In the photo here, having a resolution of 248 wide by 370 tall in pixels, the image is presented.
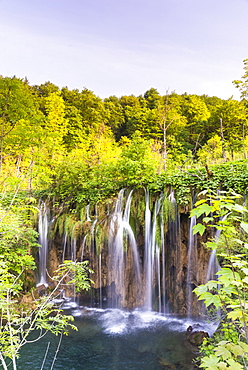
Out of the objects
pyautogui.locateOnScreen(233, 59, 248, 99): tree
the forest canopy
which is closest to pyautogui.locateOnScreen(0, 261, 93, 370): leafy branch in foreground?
Result: the forest canopy

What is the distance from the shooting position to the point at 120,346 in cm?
627

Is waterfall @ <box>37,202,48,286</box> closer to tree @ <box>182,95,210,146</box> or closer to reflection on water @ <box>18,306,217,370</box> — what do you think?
reflection on water @ <box>18,306,217,370</box>

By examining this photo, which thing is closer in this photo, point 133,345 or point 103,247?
point 133,345

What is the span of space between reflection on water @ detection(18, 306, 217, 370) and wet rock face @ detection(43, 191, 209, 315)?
0.89m

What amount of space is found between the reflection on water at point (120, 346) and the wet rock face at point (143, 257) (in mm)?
889

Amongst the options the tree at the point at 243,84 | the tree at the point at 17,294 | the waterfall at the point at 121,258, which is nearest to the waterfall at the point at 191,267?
the waterfall at the point at 121,258

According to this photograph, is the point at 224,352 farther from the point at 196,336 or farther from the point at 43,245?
the point at 43,245

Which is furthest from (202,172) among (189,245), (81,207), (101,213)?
(81,207)

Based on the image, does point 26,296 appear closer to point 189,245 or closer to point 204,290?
point 189,245

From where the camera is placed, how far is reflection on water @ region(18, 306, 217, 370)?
5562 millimetres

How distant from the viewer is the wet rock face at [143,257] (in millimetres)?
8406

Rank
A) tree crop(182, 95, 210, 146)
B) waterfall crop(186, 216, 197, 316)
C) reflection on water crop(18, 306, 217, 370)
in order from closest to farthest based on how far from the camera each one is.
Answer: reflection on water crop(18, 306, 217, 370) → waterfall crop(186, 216, 197, 316) → tree crop(182, 95, 210, 146)

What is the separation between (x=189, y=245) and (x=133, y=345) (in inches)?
146

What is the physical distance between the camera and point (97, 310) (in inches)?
349
